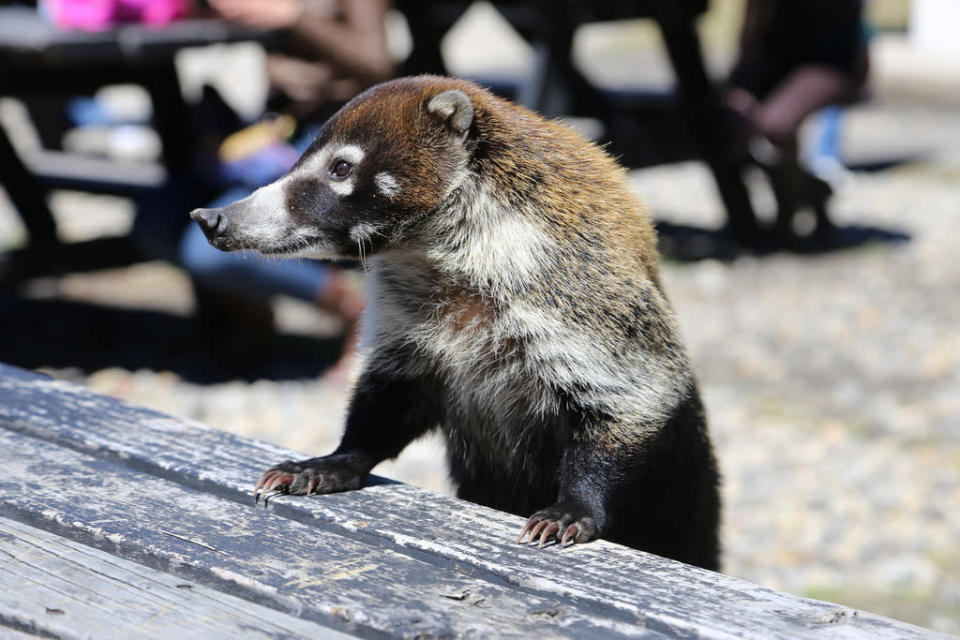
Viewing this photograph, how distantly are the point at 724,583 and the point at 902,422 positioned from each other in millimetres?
3263

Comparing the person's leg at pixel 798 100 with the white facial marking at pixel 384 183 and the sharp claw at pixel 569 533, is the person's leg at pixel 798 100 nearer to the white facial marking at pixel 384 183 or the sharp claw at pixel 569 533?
the white facial marking at pixel 384 183

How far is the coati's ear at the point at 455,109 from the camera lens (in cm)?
234

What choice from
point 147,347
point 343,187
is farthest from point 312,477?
point 147,347

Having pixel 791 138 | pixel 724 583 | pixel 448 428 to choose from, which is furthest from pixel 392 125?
pixel 791 138

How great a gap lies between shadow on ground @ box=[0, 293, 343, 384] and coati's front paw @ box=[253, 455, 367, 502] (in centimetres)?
311

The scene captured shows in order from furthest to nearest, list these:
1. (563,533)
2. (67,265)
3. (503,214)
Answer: (67,265) < (503,214) < (563,533)

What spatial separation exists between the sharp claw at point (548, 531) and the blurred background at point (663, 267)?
758 mm

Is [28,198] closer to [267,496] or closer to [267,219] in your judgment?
[267,219]

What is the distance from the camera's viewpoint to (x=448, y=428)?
2.50 m

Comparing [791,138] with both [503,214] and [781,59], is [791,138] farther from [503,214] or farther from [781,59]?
[503,214]

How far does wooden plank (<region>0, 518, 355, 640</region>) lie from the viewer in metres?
1.56

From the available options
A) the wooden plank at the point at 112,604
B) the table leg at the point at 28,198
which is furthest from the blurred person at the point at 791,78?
the wooden plank at the point at 112,604

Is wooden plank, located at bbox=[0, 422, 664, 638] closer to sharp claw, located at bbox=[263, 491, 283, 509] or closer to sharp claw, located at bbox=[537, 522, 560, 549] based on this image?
sharp claw, located at bbox=[263, 491, 283, 509]

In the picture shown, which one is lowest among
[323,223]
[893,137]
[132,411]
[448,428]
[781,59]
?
[132,411]
